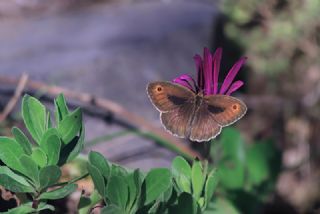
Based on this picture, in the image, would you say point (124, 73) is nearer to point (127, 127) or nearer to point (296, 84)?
point (127, 127)

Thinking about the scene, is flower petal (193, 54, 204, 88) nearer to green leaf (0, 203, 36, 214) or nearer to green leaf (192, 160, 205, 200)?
green leaf (192, 160, 205, 200)

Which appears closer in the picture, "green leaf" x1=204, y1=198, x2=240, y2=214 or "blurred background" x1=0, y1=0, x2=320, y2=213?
"green leaf" x1=204, y1=198, x2=240, y2=214

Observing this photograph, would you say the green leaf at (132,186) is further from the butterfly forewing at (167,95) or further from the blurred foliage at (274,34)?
the blurred foliage at (274,34)

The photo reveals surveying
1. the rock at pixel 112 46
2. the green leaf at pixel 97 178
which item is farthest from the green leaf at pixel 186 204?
the rock at pixel 112 46

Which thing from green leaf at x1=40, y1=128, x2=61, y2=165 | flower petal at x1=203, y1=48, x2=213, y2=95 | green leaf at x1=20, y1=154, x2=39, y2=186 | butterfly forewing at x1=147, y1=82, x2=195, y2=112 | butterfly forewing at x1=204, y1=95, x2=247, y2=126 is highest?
flower petal at x1=203, y1=48, x2=213, y2=95

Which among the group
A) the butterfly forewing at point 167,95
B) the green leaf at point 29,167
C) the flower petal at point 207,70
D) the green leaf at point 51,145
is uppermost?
the flower petal at point 207,70

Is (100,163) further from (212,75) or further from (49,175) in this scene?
(212,75)

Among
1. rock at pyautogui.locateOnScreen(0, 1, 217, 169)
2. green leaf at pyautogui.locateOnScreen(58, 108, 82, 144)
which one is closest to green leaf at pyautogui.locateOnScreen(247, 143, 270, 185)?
rock at pyautogui.locateOnScreen(0, 1, 217, 169)
